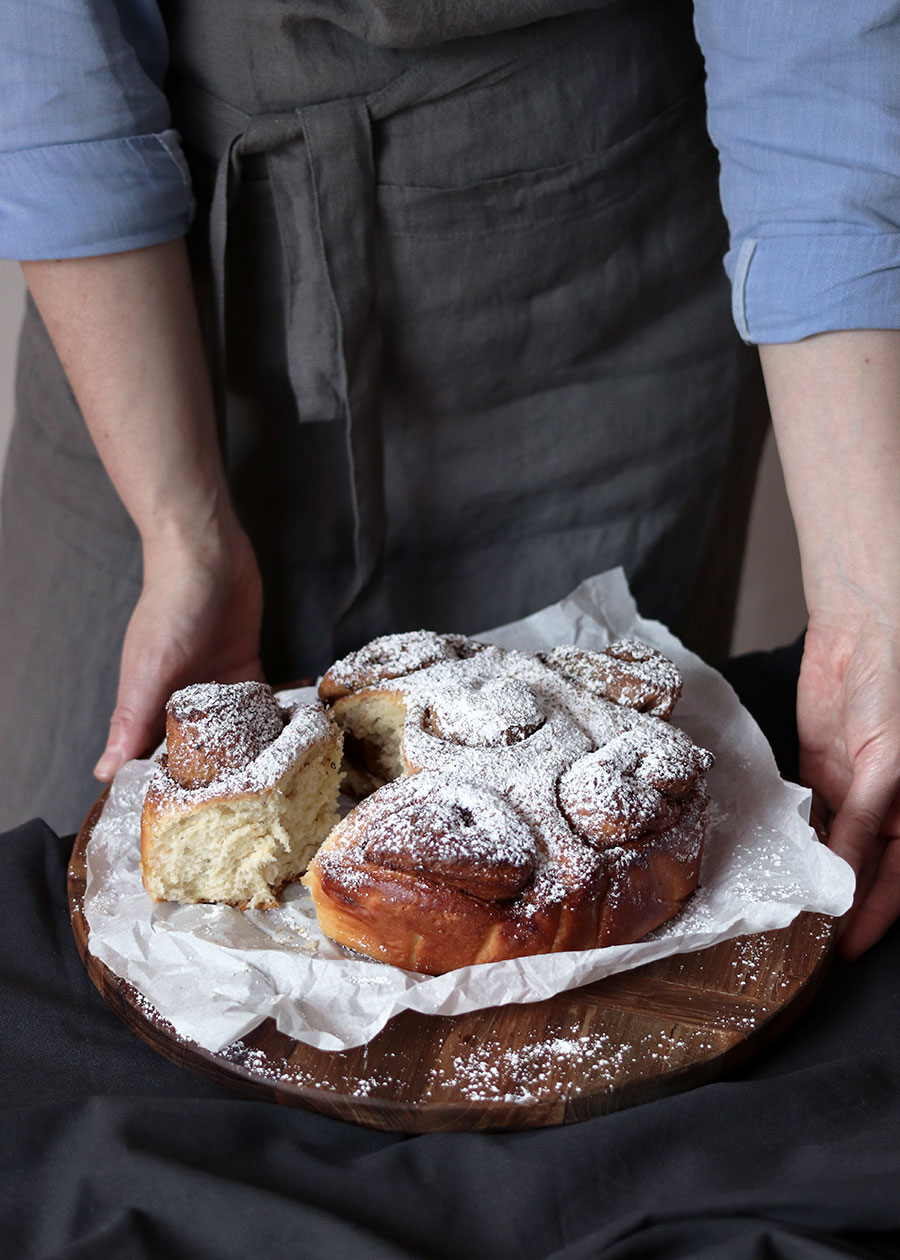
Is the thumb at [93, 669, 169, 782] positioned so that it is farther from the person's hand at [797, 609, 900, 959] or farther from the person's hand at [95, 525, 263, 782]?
the person's hand at [797, 609, 900, 959]

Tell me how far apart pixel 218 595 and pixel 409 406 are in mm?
382

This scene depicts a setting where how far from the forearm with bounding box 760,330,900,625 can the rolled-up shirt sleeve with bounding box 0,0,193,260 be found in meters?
0.75

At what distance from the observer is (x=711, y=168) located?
1651 millimetres

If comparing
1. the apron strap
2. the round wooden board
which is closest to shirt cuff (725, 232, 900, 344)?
the apron strap

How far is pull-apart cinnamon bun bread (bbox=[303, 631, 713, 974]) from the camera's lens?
100 cm

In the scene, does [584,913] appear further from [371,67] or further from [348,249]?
[371,67]

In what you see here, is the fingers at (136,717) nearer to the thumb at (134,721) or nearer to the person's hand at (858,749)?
the thumb at (134,721)

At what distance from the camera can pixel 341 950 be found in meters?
1.05

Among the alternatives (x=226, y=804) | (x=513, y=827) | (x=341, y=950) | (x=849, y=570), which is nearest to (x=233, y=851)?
(x=226, y=804)

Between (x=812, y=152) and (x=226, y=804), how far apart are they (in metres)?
0.90

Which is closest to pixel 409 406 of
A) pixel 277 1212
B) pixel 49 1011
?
pixel 49 1011

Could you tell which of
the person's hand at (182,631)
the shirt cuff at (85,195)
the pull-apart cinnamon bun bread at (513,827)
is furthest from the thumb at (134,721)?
the shirt cuff at (85,195)

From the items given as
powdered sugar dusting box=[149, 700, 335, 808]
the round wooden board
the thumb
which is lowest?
the round wooden board

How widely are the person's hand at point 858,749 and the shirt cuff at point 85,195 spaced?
91 cm
